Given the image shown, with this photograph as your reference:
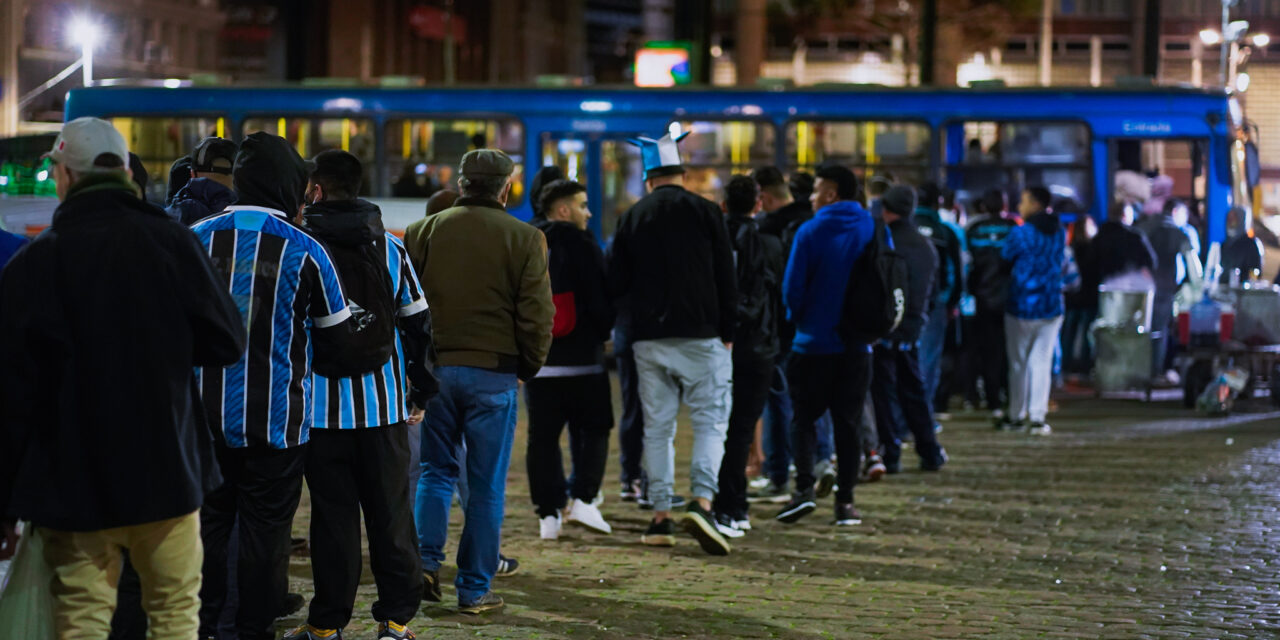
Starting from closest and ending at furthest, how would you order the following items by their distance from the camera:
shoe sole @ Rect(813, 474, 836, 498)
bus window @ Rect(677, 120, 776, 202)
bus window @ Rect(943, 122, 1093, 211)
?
shoe sole @ Rect(813, 474, 836, 498), bus window @ Rect(943, 122, 1093, 211), bus window @ Rect(677, 120, 776, 202)

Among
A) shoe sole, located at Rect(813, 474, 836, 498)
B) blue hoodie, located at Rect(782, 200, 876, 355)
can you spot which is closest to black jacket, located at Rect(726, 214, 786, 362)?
blue hoodie, located at Rect(782, 200, 876, 355)

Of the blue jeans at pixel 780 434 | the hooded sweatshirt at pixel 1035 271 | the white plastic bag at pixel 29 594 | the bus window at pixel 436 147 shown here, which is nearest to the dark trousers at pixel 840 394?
the blue jeans at pixel 780 434

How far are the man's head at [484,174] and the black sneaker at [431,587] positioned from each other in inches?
62.6

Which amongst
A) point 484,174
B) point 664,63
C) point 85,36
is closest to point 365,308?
point 484,174

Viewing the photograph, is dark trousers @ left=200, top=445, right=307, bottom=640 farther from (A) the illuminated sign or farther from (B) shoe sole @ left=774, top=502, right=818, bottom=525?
(A) the illuminated sign

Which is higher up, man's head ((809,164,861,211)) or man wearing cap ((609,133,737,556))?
man's head ((809,164,861,211))

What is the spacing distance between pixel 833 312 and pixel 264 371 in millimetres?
4297

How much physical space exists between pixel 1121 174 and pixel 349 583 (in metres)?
14.4

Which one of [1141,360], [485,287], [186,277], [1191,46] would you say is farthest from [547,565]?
[1191,46]

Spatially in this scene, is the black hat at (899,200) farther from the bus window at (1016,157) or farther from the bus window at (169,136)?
the bus window at (169,136)

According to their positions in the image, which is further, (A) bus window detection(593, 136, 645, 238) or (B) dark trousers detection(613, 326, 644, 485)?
(A) bus window detection(593, 136, 645, 238)

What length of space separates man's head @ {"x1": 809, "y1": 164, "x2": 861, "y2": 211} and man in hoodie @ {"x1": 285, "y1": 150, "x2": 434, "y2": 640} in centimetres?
362

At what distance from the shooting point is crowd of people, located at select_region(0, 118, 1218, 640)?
4.30m

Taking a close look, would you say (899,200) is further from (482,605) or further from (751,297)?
(482,605)
